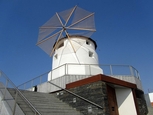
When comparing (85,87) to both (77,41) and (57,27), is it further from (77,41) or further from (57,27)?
(57,27)

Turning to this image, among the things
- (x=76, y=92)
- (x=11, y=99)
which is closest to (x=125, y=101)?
(x=76, y=92)

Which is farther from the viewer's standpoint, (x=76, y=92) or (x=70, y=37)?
(x=70, y=37)

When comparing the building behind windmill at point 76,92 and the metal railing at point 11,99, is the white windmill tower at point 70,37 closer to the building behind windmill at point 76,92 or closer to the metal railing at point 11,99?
the building behind windmill at point 76,92

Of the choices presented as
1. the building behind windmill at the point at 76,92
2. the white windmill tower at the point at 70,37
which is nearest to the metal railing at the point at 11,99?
the building behind windmill at the point at 76,92

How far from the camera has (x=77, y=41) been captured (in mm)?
16016

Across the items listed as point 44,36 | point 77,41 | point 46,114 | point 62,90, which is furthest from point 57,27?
point 46,114

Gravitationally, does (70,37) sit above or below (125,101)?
above

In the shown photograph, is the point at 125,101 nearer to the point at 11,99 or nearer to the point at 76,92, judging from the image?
the point at 76,92

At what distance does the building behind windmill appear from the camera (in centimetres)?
751

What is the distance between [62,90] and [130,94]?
17.0 ft

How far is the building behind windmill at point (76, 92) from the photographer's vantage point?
7.51 meters

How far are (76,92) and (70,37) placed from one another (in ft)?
27.8

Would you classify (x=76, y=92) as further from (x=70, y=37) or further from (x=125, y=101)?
(x=70, y=37)

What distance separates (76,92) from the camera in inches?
371
